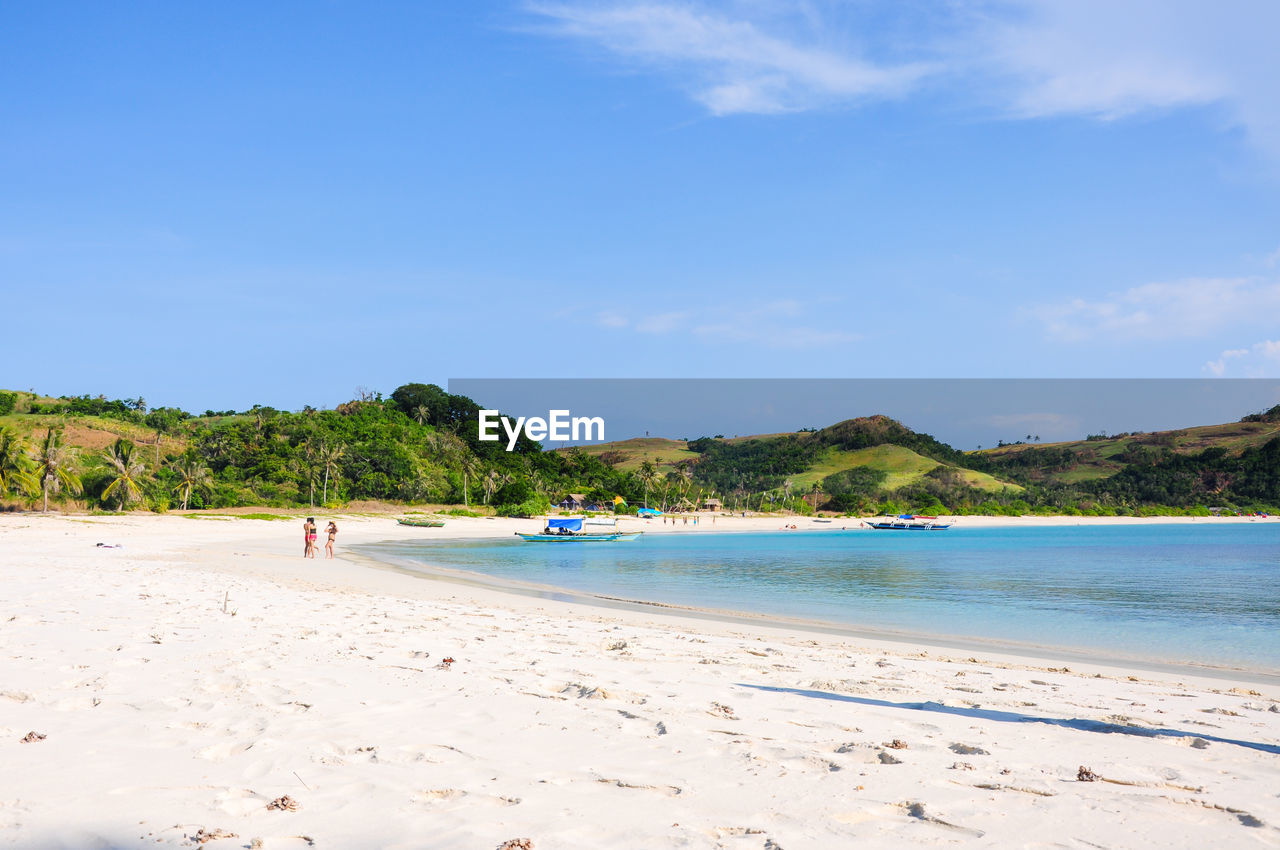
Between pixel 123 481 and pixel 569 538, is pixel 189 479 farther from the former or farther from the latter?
pixel 569 538

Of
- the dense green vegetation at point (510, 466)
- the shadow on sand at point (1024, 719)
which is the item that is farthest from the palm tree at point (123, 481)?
the shadow on sand at point (1024, 719)

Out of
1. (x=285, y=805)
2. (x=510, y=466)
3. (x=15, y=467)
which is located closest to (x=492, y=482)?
(x=510, y=466)

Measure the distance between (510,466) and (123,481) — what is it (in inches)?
1829

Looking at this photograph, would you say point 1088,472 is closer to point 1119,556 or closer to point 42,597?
point 1119,556

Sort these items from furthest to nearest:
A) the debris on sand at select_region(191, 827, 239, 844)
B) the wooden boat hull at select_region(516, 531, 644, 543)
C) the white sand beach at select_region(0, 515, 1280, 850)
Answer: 1. the wooden boat hull at select_region(516, 531, 644, 543)
2. the white sand beach at select_region(0, 515, 1280, 850)
3. the debris on sand at select_region(191, 827, 239, 844)

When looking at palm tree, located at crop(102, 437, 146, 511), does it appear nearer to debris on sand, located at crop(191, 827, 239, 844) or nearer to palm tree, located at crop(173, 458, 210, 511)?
palm tree, located at crop(173, 458, 210, 511)

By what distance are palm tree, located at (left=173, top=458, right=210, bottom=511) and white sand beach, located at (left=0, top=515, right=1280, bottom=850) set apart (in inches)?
2194

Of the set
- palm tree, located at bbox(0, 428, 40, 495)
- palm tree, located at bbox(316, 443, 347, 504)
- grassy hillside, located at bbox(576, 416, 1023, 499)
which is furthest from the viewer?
grassy hillside, located at bbox(576, 416, 1023, 499)

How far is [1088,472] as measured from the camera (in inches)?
6412

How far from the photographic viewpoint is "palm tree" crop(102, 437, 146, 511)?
175 ft

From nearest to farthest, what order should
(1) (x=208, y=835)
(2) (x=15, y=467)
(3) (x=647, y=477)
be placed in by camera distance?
(1) (x=208, y=835) → (2) (x=15, y=467) → (3) (x=647, y=477)

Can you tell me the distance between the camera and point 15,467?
4997cm

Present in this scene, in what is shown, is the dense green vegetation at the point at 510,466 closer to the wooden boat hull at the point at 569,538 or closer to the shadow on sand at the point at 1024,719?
the wooden boat hull at the point at 569,538

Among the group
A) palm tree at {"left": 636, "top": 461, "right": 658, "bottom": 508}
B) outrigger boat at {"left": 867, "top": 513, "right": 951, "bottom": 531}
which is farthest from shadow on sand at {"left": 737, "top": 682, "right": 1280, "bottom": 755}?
palm tree at {"left": 636, "top": 461, "right": 658, "bottom": 508}
